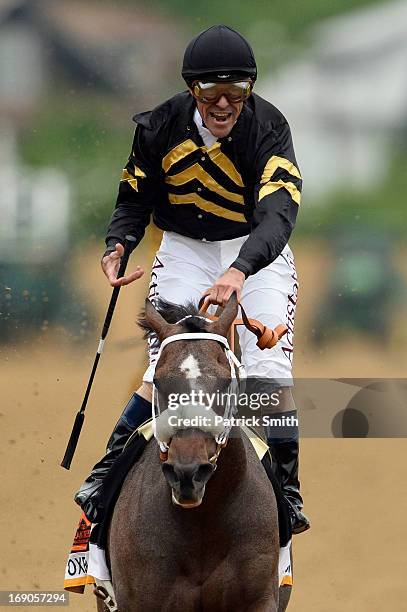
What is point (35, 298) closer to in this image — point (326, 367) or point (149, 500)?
point (326, 367)

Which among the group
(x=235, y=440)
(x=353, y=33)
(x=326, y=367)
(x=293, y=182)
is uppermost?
(x=353, y=33)

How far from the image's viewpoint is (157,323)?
491cm

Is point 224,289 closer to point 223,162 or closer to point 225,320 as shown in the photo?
point 225,320

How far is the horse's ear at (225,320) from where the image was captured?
15.9 ft

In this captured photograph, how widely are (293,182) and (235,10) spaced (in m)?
5.90

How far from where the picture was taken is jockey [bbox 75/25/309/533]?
5.78 meters

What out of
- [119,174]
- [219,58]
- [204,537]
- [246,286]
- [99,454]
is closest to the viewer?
[204,537]

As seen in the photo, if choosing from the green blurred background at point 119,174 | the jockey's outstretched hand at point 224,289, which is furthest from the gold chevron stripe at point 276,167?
the green blurred background at point 119,174

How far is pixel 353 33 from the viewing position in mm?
11461

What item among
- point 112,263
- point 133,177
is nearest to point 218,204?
point 133,177

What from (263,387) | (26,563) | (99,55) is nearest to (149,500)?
(263,387)

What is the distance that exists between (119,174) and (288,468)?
5.74 metres

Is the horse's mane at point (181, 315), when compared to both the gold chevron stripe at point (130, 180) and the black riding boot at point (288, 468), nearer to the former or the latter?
the black riding boot at point (288, 468)

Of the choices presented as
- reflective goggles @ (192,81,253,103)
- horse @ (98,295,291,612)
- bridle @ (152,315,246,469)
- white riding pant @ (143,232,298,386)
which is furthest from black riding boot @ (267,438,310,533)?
reflective goggles @ (192,81,253,103)
